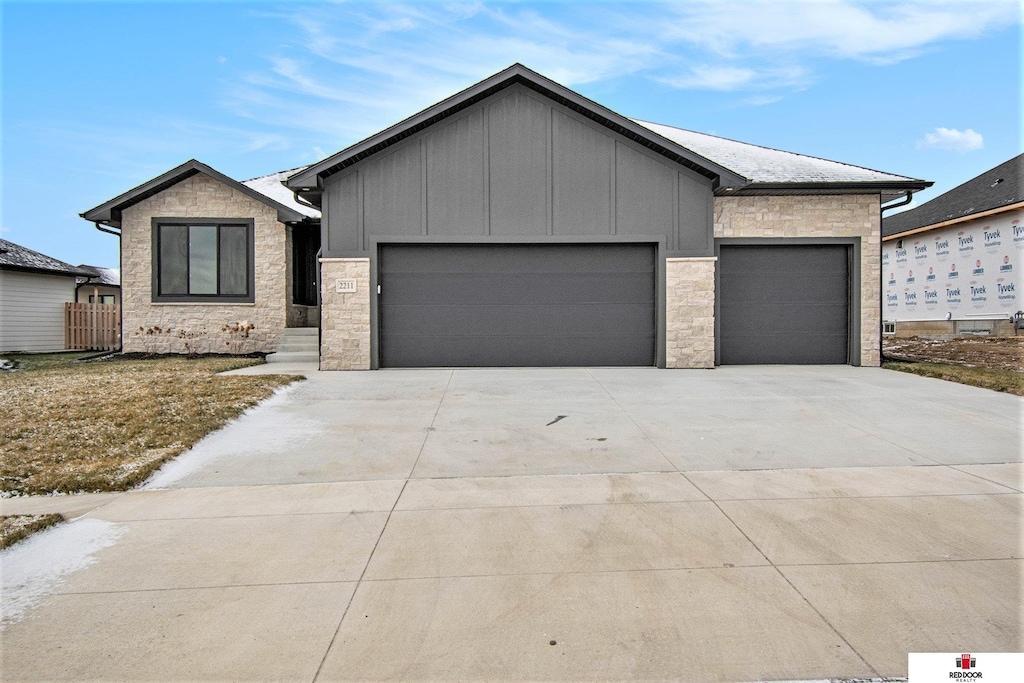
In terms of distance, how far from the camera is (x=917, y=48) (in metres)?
11.1

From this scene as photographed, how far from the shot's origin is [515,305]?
1197cm

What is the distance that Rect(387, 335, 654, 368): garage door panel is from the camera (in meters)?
11.9

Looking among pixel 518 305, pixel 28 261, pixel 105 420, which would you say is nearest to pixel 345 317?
pixel 518 305

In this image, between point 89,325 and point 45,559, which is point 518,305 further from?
point 89,325

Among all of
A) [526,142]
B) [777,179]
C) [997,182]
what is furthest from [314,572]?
[997,182]

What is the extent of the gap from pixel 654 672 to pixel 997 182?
26.0 meters

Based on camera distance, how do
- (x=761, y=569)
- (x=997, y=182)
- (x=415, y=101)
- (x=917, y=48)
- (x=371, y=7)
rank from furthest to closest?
1. (x=997, y=182)
2. (x=415, y=101)
3. (x=917, y=48)
4. (x=371, y=7)
5. (x=761, y=569)

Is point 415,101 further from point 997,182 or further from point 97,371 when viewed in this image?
point 997,182

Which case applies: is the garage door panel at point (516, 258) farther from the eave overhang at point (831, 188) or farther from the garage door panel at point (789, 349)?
the garage door panel at point (789, 349)

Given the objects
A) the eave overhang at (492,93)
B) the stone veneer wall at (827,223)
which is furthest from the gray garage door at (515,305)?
the stone veneer wall at (827,223)

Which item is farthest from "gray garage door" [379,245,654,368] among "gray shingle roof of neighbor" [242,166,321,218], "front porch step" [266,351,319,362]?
"gray shingle roof of neighbor" [242,166,321,218]

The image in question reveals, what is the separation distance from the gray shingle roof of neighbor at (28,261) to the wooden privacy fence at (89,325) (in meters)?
1.30

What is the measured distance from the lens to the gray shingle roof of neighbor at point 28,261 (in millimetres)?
17375

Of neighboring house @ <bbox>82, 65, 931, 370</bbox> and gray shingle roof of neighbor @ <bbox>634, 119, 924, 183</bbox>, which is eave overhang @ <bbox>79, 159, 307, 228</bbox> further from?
gray shingle roof of neighbor @ <bbox>634, 119, 924, 183</bbox>
